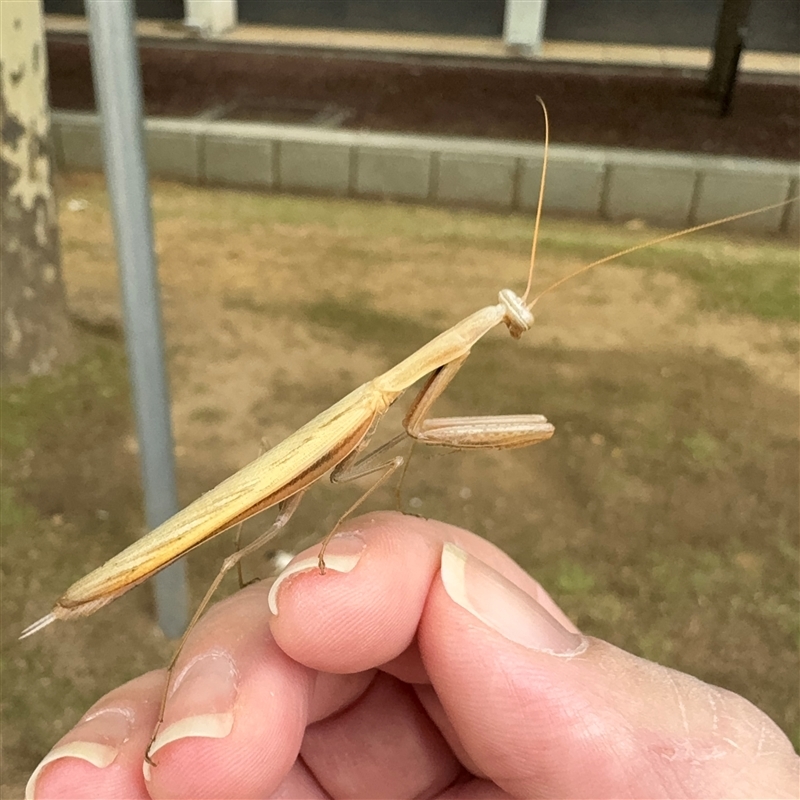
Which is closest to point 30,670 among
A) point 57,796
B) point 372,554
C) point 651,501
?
point 57,796

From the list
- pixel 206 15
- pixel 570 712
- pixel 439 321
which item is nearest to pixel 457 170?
pixel 439 321

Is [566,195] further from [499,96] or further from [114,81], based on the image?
[114,81]

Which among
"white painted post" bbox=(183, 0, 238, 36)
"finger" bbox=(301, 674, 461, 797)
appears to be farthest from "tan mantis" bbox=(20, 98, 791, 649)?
"white painted post" bbox=(183, 0, 238, 36)

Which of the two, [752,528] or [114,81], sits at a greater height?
[114,81]

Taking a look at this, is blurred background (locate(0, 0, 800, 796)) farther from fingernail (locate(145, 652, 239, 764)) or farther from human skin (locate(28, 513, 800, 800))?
fingernail (locate(145, 652, 239, 764))

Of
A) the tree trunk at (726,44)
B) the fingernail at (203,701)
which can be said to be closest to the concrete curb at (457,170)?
the tree trunk at (726,44)
